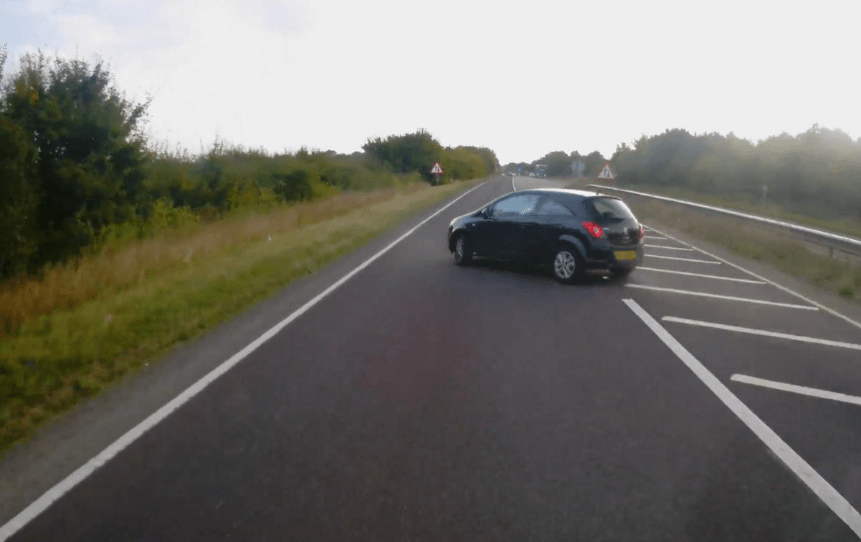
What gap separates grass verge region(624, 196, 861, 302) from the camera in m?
13.8

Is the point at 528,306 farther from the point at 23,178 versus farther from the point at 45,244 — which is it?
the point at 45,244

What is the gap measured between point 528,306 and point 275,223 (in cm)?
1400

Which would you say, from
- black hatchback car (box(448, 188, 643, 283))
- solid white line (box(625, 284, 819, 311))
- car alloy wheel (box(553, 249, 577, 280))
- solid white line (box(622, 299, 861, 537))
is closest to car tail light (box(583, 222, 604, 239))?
black hatchback car (box(448, 188, 643, 283))

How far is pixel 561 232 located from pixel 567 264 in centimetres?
60

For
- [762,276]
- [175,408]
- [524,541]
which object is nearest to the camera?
[524,541]

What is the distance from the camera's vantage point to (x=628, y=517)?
14.3ft

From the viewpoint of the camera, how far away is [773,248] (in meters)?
17.8

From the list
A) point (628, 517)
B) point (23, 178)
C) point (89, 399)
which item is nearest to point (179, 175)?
point (23, 178)

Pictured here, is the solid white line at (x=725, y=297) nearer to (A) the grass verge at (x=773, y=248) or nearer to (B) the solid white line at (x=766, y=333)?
(A) the grass verge at (x=773, y=248)

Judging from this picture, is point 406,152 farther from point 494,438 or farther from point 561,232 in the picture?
point 494,438

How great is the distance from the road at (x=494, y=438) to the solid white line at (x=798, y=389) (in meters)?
0.04

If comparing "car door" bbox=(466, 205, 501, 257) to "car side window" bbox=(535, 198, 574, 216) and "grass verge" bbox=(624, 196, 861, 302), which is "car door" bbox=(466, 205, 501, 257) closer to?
"car side window" bbox=(535, 198, 574, 216)

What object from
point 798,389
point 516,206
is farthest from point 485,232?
point 798,389

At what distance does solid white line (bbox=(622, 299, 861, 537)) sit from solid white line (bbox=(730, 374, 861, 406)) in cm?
30
